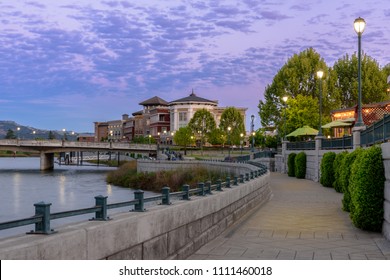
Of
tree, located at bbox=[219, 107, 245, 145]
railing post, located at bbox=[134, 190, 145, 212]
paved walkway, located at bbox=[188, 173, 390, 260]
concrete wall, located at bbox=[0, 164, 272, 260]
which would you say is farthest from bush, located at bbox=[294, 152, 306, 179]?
tree, located at bbox=[219, 107, 245, 145]

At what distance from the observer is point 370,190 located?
1289 cm

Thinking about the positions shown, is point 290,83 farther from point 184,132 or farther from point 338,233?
point 338,233

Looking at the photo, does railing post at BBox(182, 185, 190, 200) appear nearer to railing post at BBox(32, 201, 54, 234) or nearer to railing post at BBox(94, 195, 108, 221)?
railing post at BBox(94, 195, 108, 221)

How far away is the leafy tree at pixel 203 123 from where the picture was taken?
384ft

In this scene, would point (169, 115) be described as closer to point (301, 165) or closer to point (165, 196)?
point (301, 165)

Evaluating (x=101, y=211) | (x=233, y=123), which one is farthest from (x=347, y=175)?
(x=233, y=123)

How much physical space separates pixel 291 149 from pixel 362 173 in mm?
38453

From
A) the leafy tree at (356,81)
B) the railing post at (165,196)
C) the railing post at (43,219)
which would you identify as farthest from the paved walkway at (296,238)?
the leafy tree at (356,81)

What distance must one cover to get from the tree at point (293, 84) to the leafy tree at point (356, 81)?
401cm

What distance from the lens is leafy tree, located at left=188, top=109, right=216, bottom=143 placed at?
117000 millimetres

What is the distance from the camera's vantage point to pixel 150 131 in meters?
160

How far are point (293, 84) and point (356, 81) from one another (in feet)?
52.0

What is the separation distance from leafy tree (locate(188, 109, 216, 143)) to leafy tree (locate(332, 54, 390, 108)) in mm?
37825
